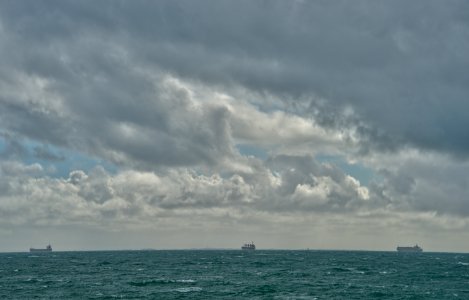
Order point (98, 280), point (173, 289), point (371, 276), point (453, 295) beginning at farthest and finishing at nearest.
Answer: point (371, 276) < point (98, 280) < point (173, 289) < point (453, 295)

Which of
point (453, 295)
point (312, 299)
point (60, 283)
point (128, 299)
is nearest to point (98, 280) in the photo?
point (60, 283)

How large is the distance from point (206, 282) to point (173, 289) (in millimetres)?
20328

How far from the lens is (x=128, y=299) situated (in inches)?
4596

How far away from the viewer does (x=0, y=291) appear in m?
135

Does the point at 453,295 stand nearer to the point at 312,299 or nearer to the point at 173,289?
the point at 312,299

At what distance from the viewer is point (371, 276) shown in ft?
580

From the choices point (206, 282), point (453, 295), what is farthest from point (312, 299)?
point (206, 282)

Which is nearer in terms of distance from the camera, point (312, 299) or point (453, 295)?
point (312, 299)

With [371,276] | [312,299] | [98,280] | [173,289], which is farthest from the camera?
[371,276]

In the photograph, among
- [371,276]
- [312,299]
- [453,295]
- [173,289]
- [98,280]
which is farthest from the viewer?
[371,276]

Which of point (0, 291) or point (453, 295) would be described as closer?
A: point (453, 295)

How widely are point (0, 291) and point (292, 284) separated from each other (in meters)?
73.9

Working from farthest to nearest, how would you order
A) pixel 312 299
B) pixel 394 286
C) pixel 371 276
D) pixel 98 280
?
pixel 371 276
pixel 98 280
pixel 394 286
pixel 312 299

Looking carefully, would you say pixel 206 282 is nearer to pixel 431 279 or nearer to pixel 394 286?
pixel 394 286
